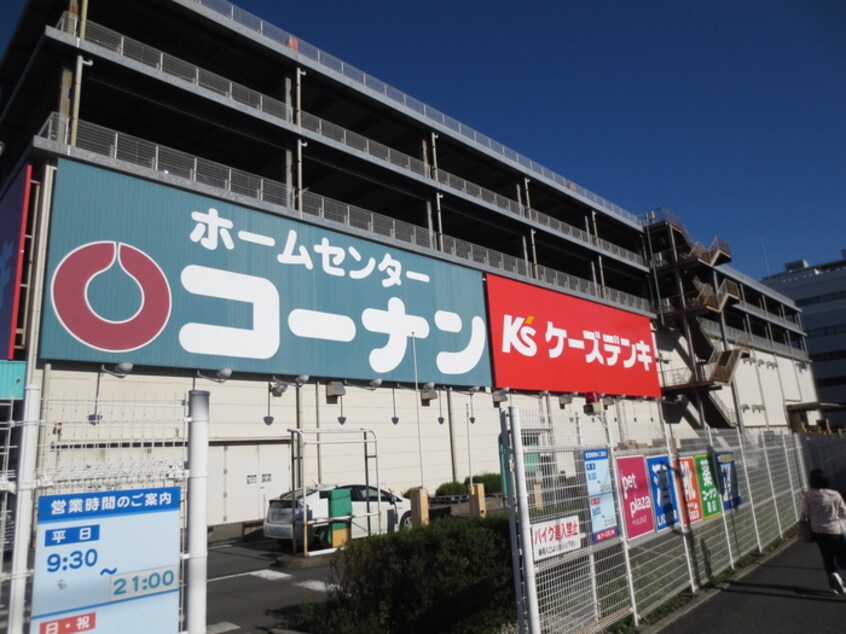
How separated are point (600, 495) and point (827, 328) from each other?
8417cm

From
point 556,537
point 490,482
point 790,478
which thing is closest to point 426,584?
point 556,537

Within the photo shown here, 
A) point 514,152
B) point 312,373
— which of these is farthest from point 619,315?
point 312,373

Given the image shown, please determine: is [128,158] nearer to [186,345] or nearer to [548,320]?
[186,345]

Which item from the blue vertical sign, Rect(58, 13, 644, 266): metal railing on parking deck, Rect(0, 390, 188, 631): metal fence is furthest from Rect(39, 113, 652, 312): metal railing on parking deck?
the blue vertical sign

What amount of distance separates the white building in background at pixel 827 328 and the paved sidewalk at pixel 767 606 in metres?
75.4

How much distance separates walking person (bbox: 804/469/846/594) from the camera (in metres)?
7.91

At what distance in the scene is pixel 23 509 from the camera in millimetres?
3229

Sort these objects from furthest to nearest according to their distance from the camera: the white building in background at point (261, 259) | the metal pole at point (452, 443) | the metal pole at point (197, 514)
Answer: the metal pole at point (452, 443), the white building in background at point (261, 259), the metal pole at point (197, 514)

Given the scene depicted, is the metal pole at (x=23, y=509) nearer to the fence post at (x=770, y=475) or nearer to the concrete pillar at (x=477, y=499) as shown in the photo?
the concrete pillar at (x=477, y=499)

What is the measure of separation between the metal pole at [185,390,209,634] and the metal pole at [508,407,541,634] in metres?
2.66

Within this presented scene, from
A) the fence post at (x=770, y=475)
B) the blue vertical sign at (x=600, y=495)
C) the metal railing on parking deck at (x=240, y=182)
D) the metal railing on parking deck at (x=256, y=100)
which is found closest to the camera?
the blue vertical sign at (x=600, y=495)

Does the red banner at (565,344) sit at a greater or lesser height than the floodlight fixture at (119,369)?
greater

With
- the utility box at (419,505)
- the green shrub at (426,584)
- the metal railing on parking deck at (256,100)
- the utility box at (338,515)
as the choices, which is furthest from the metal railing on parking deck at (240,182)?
the green shrub at (426,584)

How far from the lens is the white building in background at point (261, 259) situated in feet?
53.2
